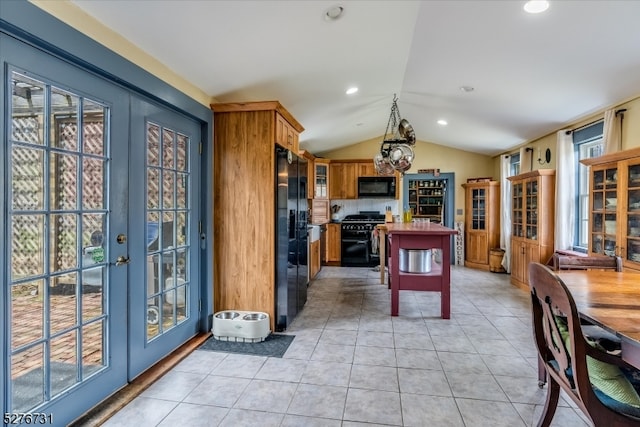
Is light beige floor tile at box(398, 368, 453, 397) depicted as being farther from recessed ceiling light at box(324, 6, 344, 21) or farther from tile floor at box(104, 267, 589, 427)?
recessed ceiling light at box(324, 6, 344, 21)

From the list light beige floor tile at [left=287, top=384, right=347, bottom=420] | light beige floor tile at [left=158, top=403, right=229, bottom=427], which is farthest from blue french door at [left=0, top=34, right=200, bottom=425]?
light beige floor tile at [left=287, top=384, right=347, bottom=420]

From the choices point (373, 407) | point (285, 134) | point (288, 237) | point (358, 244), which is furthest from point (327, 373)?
point (358, 244)

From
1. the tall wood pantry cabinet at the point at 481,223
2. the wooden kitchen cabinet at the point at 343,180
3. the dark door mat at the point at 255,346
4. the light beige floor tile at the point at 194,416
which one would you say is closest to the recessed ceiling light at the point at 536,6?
the dark door mat at the point at 255,346

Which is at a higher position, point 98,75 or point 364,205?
point 98,75

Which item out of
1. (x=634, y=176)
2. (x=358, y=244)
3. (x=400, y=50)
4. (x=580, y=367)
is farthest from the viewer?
(x=358, y=244)

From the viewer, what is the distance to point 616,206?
302cm

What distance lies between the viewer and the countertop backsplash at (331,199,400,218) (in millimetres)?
7309

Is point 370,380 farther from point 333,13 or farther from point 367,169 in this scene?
point 367,169

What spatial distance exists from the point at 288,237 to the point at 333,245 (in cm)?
365

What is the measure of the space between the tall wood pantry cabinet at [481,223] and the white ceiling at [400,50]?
7.22 feet

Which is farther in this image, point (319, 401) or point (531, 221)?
point (531, 221)

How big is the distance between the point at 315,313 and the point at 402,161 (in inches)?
83.8

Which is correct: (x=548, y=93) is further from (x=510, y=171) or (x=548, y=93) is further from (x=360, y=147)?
(x=360, y=147)

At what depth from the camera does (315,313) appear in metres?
3.83
